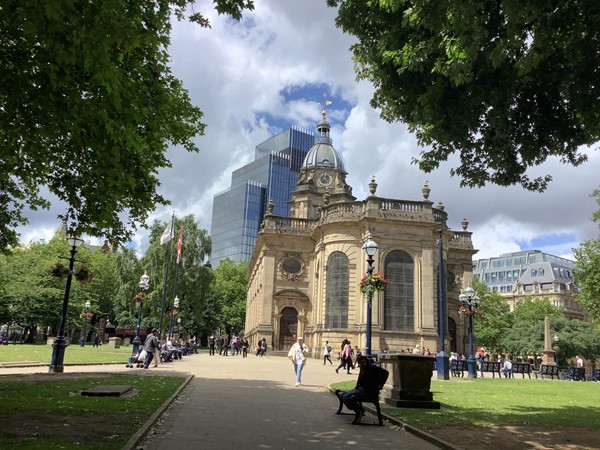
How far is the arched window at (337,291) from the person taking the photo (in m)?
39.8

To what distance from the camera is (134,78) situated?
10.8 meters

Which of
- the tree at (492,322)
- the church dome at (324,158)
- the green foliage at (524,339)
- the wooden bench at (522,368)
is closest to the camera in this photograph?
the wooden bench at (522,368)

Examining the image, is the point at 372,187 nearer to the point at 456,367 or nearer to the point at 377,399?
the point at 456,367

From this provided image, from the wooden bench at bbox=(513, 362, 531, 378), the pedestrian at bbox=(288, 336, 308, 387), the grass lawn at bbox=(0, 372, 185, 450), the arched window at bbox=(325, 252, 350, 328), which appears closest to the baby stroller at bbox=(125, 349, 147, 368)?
the grass lawn at bbox=(0, 372, 185, 450)

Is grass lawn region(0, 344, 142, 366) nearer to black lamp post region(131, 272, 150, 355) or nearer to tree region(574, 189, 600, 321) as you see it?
black lamp post region(131, 272, 150, 355)

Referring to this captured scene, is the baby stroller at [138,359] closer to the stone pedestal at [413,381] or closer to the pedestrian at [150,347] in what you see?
the pedestrian at [150,347]

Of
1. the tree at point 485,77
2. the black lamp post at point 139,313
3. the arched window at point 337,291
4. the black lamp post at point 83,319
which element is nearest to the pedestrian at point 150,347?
the black lamp post at point 139,313

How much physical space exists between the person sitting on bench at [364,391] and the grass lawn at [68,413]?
13.1 feet

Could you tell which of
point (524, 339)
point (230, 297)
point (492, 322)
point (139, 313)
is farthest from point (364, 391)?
point (230, 297)

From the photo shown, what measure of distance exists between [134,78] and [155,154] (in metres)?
3.63

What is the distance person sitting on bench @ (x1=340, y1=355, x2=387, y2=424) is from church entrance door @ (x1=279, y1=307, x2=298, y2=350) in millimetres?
34534

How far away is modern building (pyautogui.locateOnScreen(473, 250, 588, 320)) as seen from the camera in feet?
363

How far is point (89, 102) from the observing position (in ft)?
29.0

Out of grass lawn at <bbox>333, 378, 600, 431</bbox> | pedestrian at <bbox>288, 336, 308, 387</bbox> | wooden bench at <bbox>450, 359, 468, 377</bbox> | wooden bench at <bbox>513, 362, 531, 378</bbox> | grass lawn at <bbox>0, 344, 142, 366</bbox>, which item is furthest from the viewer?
wooden bench at <bbox>513, 362, 531, 378</bbox>
